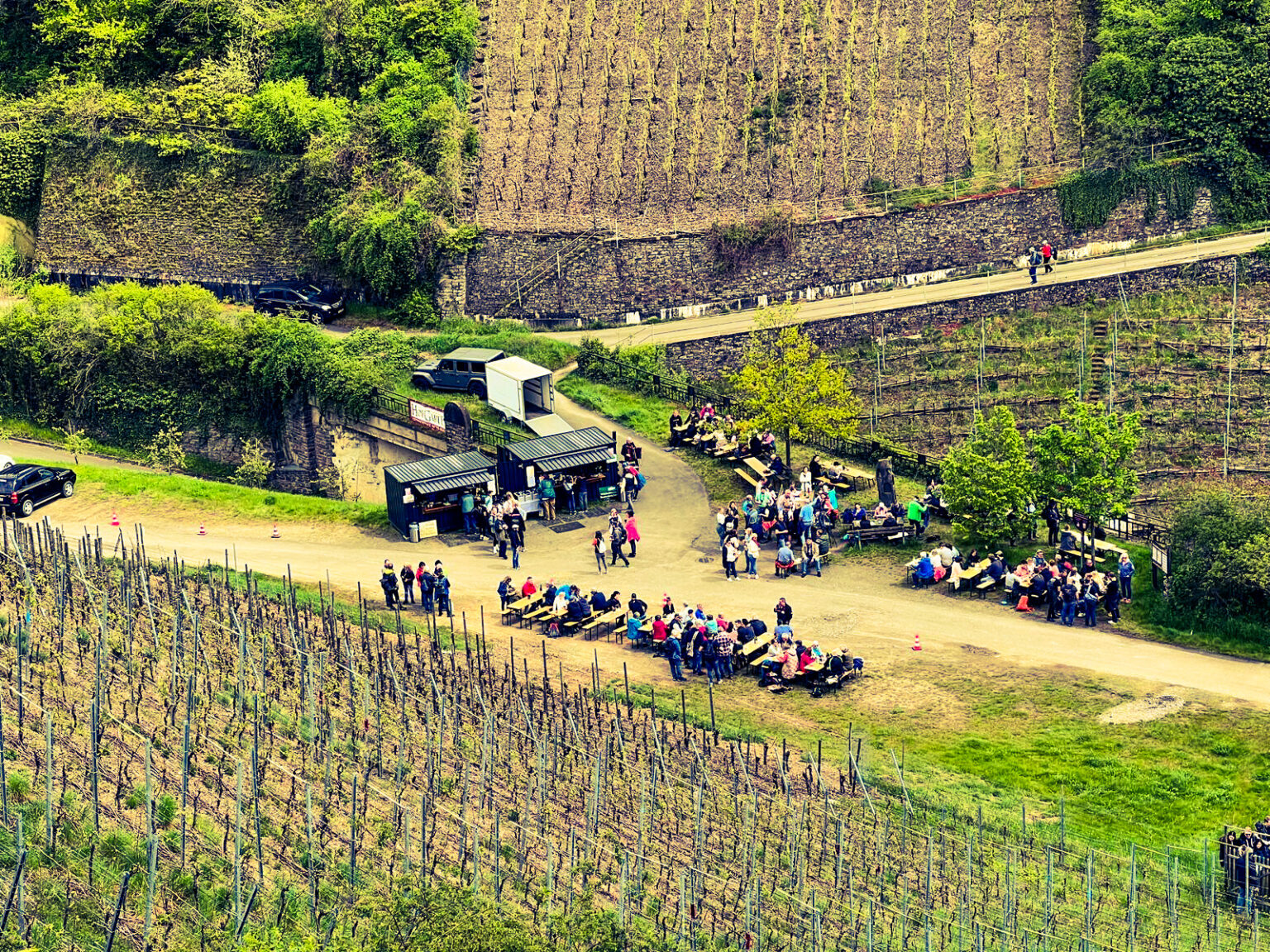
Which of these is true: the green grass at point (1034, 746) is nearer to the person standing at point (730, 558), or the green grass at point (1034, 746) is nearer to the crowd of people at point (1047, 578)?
the crowd of people at point (1047, 578)

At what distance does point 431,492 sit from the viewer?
53344 mm

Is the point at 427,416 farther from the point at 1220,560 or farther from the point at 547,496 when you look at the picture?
the point at 1220,560

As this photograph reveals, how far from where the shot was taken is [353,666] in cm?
4312

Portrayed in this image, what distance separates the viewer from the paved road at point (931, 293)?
67.7 meters

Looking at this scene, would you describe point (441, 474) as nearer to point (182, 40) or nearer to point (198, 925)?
point (198, 925)

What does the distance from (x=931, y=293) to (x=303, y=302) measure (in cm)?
2088

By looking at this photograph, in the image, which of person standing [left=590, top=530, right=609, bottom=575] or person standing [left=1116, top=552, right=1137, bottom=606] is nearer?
person standing [left=1116, top=552, right=1137, bottom=606]

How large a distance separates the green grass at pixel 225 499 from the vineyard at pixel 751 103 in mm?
17325

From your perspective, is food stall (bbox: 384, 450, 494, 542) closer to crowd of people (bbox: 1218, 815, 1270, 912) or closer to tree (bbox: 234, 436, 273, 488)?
tree (bbox: 234, 436, 273, 488)

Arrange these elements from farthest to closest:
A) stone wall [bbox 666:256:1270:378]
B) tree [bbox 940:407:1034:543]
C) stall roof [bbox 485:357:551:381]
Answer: stone wall [bbox 666:256:1270:378] → stall roof [bbox 485:357:551:381] → tree [bbox 940:407:1034:543]

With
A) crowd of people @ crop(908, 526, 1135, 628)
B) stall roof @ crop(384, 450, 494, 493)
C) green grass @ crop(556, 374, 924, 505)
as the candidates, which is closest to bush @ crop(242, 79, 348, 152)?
green grass @ crop(556, 374, 924, 505)

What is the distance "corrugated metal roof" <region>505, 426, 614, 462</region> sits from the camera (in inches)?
2163

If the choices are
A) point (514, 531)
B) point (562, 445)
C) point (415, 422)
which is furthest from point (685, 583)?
point (415, 422)

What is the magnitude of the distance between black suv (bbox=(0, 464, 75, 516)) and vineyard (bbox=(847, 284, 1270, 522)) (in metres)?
24.7
